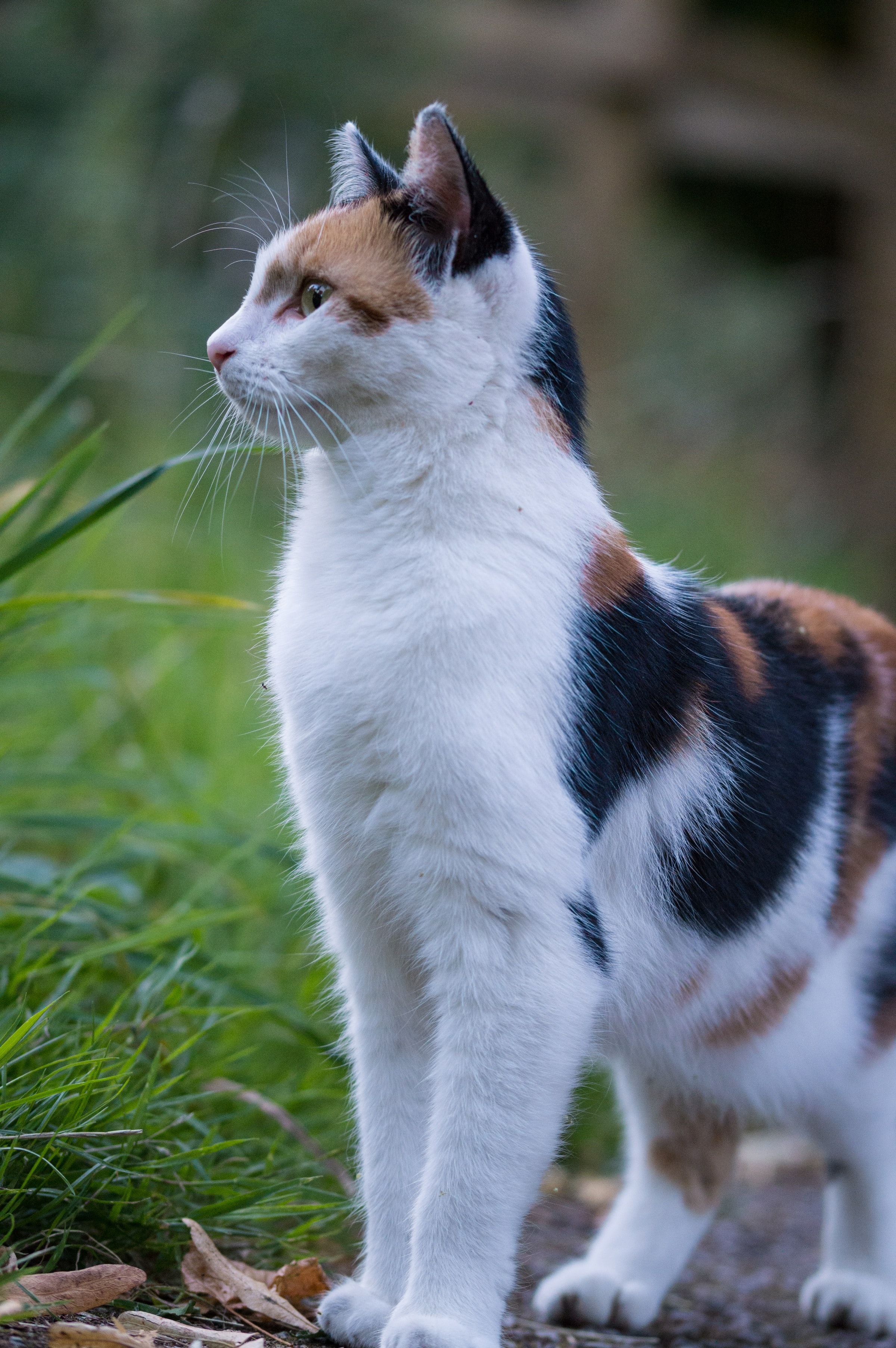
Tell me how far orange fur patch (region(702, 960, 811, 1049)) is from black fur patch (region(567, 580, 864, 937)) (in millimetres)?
154

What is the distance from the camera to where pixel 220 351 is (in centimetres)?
171

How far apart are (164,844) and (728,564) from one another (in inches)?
155

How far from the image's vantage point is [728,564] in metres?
5.96

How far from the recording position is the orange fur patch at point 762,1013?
1.96 m

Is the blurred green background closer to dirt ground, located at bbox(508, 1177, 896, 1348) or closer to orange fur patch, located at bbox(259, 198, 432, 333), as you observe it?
orange fur patch, located at bbox(259, 198, 432, 333)

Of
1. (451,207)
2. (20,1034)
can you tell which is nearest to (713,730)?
(451,207)

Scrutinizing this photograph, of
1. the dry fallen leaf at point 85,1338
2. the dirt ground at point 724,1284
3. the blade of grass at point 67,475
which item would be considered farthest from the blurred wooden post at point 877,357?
the dry fallen leaf at point 85,1338

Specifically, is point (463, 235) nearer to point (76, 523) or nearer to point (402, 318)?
point (402, 318)

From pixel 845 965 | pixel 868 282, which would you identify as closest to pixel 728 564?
pixel 868 282

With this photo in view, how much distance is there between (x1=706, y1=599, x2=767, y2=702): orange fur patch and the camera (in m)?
1.89

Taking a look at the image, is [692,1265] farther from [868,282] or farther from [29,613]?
[868,282]

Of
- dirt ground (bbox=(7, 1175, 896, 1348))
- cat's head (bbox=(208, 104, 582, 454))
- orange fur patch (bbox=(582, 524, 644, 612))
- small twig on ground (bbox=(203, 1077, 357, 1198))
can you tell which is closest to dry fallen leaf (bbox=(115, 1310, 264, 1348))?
dirt ground (bbox=(7, 1175, 896, 1348))

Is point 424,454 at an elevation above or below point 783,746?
above

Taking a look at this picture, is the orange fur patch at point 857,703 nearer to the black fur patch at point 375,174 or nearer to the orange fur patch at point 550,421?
the orange fur patch at point 550,421
